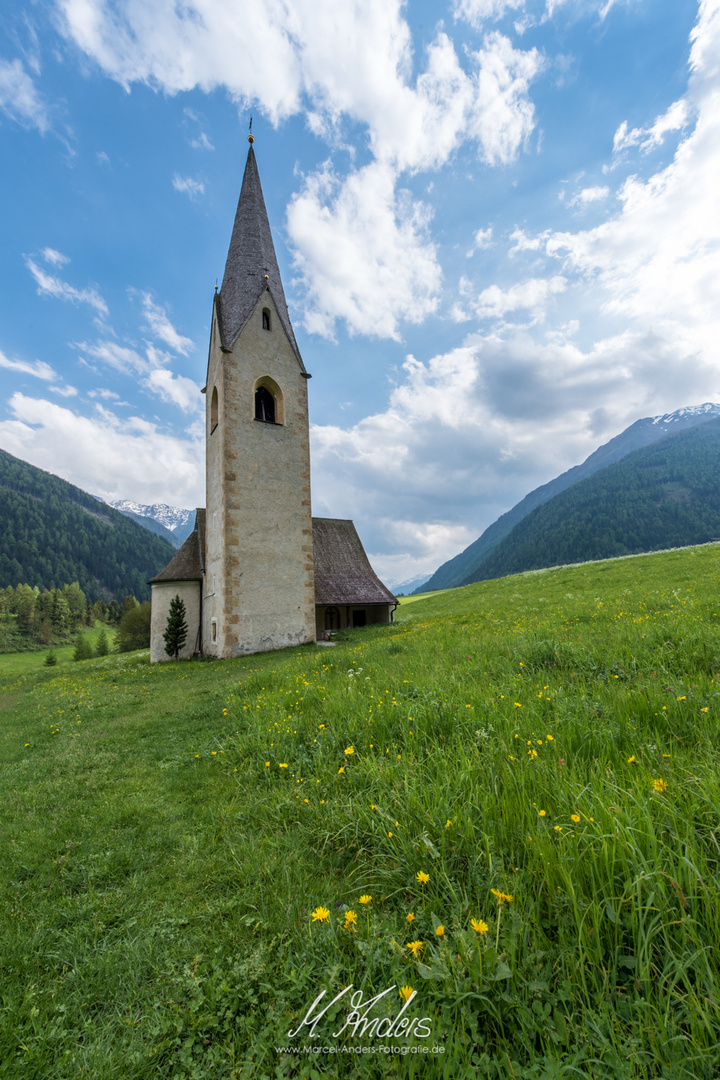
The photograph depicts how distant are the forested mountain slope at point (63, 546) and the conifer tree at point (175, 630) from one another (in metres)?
148

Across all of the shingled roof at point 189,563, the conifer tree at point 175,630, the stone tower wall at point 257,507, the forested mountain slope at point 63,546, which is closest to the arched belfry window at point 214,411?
the stone tower wall at point 257,507

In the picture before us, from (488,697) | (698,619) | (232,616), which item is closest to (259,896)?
(488,697)

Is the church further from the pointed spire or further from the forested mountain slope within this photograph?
the forested mountain slope

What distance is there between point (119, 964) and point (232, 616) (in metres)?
17.5

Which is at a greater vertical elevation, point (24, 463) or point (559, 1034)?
point (24, 463)

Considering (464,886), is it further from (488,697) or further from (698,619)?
(698,619)

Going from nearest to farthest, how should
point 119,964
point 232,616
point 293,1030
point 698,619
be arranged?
point 293,1030, point 119,964, point 698,619, point 232,616

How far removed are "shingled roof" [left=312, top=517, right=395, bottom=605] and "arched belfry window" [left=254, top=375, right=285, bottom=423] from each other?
9.61 m

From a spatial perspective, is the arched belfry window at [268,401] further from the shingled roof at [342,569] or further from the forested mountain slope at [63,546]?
the forested mountain slope at [63,546]

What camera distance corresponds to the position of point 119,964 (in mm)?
2592

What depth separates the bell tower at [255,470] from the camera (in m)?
20.1

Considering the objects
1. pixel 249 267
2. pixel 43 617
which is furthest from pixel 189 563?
pixel 43 617

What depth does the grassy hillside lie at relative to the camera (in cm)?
14475
